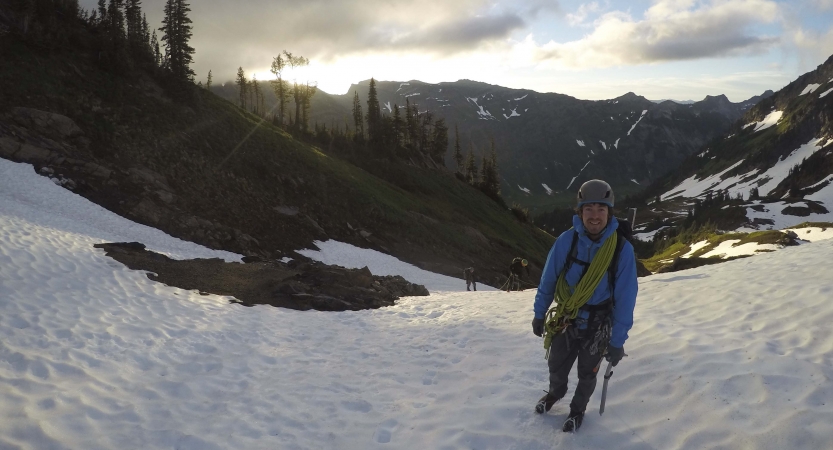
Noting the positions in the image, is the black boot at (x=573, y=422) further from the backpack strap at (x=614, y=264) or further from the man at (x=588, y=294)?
Result: the backpack strap at (x=614, y=264)

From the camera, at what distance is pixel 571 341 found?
5.55m

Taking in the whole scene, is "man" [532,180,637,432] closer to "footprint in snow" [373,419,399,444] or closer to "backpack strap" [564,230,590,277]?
"backpack strap" [564,230,590,277]

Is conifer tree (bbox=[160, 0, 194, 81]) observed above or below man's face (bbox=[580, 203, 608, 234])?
above

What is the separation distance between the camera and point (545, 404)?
6.08 metres

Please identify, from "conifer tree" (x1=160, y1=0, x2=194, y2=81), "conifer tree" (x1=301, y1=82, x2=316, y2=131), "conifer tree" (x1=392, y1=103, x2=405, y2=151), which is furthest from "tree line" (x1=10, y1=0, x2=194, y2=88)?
"conifer tree" (x1=392, y1=103, x2=405, y2=151)

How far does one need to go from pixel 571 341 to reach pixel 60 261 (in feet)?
45.8

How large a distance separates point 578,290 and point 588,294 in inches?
5.1

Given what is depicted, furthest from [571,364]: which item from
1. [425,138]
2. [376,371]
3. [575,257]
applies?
[425,138]

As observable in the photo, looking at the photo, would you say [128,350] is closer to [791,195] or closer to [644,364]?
[644,364]

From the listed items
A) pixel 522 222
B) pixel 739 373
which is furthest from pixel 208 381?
pixel 522 222

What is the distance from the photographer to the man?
516 cm

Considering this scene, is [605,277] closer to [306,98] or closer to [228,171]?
[228,171]

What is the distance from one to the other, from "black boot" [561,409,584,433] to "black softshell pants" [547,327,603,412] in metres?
0.06

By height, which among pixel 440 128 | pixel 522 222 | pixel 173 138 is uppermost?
pixel 440 128
